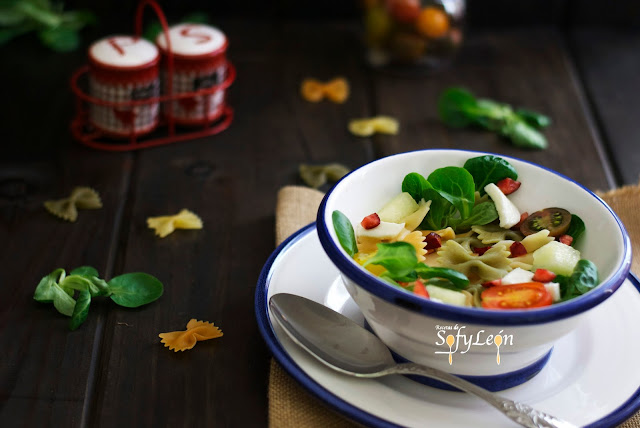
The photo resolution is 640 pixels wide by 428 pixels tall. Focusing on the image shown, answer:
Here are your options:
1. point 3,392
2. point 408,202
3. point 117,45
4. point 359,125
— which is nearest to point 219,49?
point 117,45

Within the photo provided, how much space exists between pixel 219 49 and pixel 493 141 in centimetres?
66

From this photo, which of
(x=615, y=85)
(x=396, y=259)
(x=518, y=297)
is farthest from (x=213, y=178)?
(x=615, y=85)

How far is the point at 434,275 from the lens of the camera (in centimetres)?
96

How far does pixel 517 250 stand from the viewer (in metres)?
1.05

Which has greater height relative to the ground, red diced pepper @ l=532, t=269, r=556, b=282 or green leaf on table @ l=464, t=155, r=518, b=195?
green leaf on table @ l=464, t=155, r=518, b=195

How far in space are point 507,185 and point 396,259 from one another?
28 centimetres

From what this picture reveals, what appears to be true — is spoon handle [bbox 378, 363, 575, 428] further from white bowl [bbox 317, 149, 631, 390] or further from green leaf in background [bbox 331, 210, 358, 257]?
green leaf in background [bbox 331, 210, 358, 257]

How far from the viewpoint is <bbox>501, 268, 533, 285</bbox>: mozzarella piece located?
3.12ft

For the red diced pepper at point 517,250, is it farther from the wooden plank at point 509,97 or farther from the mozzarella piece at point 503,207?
the wooden plank at point 509,97

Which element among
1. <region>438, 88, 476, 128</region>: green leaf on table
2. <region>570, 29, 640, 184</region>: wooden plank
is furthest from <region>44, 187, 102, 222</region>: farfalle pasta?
<region>570, 29, 640, 184</region>: wooden plank

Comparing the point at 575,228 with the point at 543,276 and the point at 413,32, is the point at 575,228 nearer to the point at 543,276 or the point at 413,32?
the point at 543,276

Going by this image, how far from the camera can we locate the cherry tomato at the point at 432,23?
1986 millimetres

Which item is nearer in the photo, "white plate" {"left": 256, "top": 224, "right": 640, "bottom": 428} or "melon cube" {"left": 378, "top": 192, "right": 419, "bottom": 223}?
"white plate" {"left": 256, "top": 224, "right": 640, "bottom": 428}

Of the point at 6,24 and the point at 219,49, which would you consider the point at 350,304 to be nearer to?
the point at 219,49
